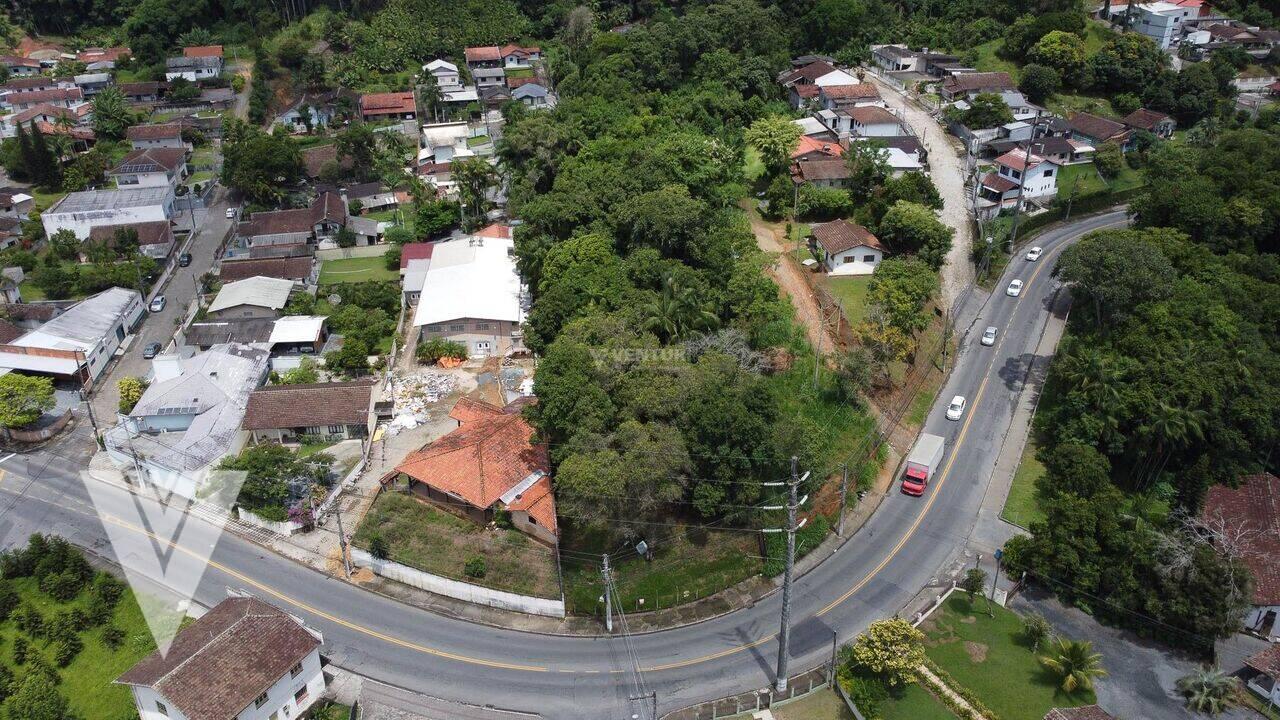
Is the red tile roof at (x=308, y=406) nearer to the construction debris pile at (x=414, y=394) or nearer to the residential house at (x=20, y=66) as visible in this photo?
the construction debris pile at (x=414, y=394)

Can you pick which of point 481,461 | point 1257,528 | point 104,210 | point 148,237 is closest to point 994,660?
point 1257,528

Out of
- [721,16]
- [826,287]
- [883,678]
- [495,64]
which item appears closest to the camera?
[883,678]

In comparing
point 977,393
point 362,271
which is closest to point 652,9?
point 362,271

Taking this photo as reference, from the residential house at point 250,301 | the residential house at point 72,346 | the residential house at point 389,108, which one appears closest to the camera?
the residential house at point 72,346

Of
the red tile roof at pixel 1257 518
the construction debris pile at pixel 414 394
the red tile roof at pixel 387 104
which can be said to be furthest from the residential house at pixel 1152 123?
the red tile roof at pixel 387 104

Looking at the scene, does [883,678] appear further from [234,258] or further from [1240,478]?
[234,258]

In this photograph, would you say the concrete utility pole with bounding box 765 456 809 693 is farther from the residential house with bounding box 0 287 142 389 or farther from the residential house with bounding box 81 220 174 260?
the residential house with bounding box 81 220 174 260

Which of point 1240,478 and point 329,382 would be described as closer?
point 1240,478
